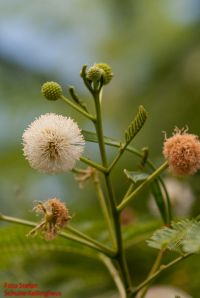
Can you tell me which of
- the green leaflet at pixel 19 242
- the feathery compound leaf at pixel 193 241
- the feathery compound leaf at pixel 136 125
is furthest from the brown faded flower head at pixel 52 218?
the green leaflet at pixel 19 242

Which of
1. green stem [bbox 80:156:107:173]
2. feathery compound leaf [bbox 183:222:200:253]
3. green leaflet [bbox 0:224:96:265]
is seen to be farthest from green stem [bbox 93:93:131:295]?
green leaflet [bbox 0:224:96:265]

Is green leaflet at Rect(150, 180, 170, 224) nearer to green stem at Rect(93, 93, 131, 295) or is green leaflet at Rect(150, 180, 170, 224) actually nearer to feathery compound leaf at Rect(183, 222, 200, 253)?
green stem at Rect(93, 93, 131, 295)

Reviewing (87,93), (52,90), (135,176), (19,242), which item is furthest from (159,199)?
(87,93)

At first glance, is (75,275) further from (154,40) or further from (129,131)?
(154,40)

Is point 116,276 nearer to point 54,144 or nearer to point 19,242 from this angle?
point 19,242

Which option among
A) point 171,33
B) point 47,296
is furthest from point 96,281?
point 171,33
